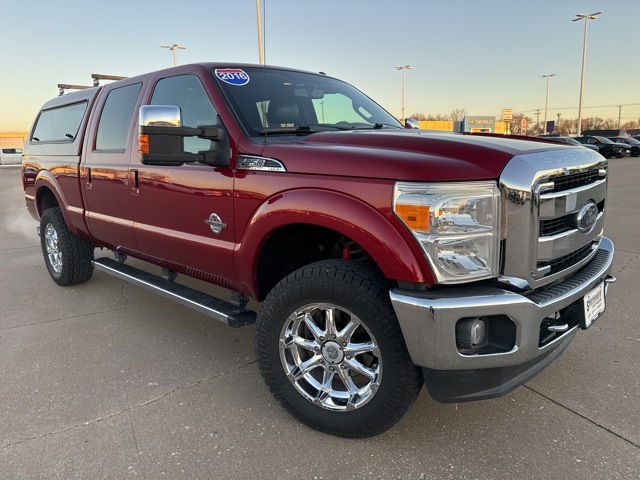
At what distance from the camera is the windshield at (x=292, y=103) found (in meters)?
2.98

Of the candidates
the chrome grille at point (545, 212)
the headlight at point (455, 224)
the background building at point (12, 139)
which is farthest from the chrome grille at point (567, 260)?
the background building at point (12, 139)

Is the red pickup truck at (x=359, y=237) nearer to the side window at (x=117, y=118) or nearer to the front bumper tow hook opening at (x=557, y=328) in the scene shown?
the front bumper tow hook opening at (x=557, y=328)

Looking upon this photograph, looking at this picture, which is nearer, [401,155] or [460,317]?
[460,317]

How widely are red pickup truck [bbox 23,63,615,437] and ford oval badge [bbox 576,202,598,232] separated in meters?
0.01

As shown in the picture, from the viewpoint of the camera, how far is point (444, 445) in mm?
2406

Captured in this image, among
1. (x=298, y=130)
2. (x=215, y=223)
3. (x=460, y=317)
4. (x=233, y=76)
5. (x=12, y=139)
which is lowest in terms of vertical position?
(x=460, y=317)

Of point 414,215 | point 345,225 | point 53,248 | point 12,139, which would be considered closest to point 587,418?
point 414,215

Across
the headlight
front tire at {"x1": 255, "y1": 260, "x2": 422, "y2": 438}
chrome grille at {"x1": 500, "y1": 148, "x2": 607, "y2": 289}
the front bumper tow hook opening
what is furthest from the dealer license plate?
front tire at {"x1": 255, "y1": 260, "x2": 422, "y2": 438}

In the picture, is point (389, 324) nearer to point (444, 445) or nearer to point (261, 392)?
point (444, 445)

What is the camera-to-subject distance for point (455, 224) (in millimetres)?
2020

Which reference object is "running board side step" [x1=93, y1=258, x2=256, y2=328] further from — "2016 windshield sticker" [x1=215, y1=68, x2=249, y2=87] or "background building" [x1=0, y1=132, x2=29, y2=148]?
"background building" [x1=0, y1=132, x2=29, y2=148]

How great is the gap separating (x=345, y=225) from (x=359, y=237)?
9 centimetres

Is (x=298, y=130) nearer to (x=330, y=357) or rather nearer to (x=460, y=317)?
(x=330, y=357)

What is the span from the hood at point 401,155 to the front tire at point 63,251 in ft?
10.5
